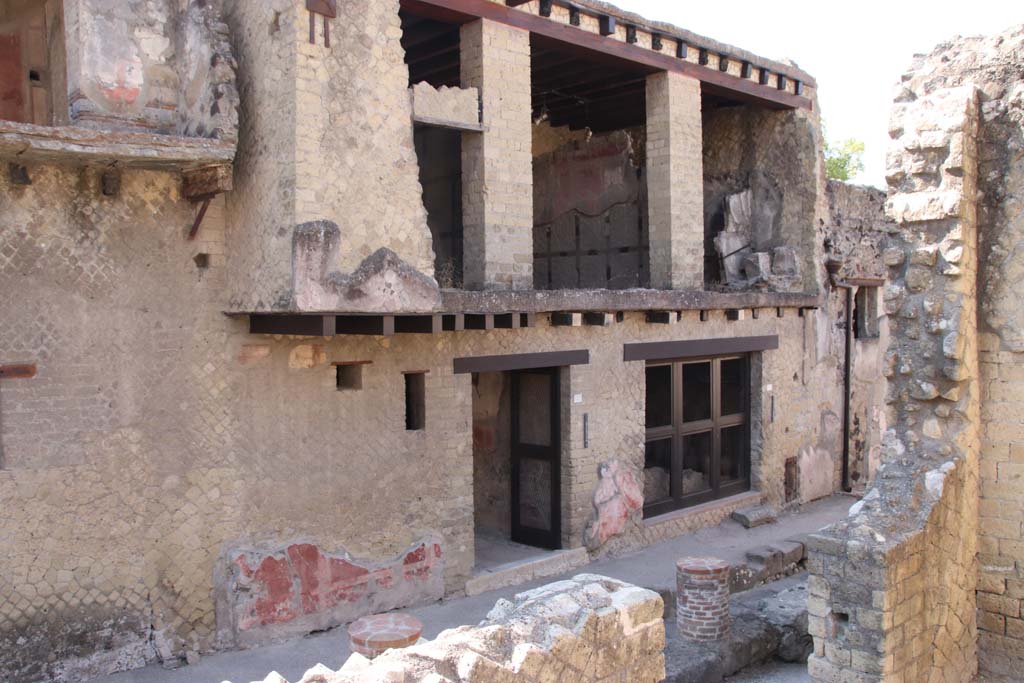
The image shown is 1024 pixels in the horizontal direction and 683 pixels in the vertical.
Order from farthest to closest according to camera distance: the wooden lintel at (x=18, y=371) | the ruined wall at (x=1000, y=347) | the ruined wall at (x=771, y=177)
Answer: the ruined wall at (x=771, y=177) < the wooden lintel at (x=18, y=371) < the ruined wall at (x=1000, y=347)

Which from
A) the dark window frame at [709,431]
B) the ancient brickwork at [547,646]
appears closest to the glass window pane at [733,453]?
the dark window frame at [709,431]

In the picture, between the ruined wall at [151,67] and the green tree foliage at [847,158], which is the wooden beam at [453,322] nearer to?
the ruined wall at [151,67]

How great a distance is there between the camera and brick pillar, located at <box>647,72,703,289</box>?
1120 cm

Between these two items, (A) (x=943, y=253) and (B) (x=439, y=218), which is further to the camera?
(B) (x=439, y=218)

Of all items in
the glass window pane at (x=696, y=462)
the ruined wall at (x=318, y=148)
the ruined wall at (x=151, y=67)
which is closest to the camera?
the ruined wall at (x=318, y=148)

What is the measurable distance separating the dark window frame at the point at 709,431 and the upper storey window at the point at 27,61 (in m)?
7.19

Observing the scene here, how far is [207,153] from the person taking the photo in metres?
6.75

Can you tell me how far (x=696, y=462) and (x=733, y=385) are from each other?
127 centimetres

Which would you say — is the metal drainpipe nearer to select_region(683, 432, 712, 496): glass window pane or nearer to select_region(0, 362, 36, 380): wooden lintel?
select_region(683, 432, 712, 496): glass window pane

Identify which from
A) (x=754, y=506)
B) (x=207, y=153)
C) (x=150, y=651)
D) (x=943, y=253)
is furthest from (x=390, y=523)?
(x=754, y=506)

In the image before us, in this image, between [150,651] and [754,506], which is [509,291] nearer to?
[150,651]

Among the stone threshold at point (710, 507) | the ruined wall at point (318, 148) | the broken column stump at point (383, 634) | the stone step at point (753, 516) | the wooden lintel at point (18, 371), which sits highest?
the ruined wall at point (318, 148)

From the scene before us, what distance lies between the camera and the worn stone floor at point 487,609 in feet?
22.8

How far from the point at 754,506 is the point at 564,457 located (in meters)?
3.83
